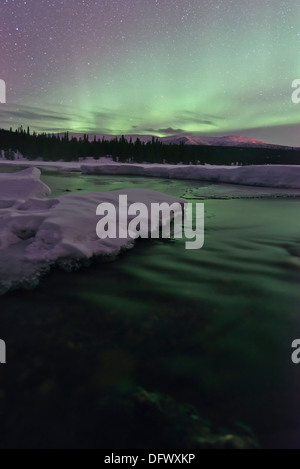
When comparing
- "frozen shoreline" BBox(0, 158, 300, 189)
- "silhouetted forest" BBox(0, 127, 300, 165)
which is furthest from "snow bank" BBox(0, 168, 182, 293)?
"silhouetted forest" BBox(0, 127, 300, 165)

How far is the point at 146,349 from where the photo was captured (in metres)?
1.90

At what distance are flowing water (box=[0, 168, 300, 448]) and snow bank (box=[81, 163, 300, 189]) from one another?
12592 mm

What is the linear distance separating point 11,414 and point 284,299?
238 cm

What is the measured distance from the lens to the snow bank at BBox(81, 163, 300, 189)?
14297mm

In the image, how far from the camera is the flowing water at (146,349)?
141cm

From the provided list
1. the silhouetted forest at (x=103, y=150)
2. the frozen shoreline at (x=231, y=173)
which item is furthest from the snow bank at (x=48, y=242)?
the silhouetted forest at (x=103, y=150)

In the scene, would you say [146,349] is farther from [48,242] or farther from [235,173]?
[235,173]

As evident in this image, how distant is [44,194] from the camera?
23.8 ft

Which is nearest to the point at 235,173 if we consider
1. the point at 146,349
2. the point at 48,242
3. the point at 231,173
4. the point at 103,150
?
the point at 231,173

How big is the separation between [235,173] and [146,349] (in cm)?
1637

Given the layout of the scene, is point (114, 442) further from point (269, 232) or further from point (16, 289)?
point (269, 232)
